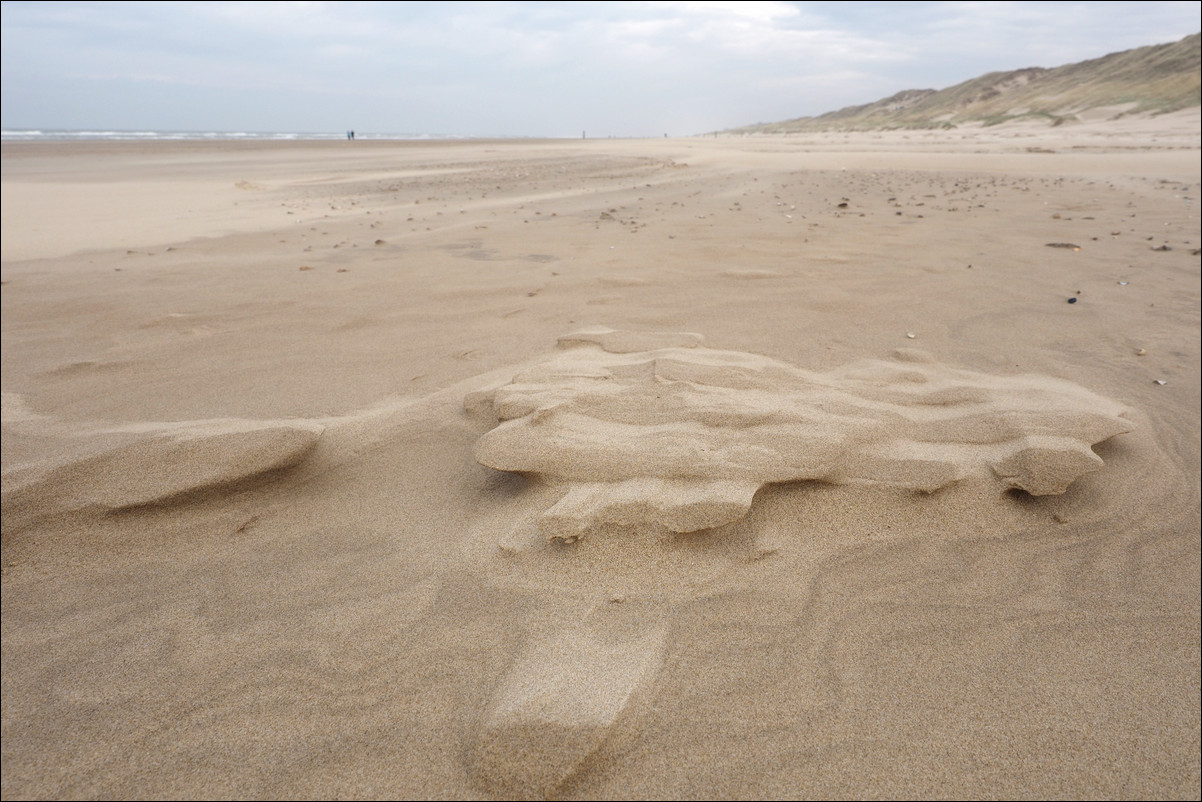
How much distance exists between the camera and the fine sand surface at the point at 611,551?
0.99m

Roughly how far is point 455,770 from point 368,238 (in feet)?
16.6

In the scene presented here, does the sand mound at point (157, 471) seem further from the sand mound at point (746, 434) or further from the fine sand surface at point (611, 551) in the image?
the sand mound at point (746, 434)

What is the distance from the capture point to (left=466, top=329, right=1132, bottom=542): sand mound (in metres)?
1.40

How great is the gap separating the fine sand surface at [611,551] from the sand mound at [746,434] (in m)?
0.01

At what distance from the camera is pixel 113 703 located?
3.64 feet

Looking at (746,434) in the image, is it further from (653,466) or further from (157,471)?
(157,471)

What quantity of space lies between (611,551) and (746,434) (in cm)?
50

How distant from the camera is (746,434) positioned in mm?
1560

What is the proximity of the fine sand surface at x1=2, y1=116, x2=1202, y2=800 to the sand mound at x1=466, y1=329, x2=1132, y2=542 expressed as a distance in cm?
1

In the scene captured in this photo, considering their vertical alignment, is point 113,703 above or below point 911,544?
below

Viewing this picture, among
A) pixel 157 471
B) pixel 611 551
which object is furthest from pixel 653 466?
pixel 157 471

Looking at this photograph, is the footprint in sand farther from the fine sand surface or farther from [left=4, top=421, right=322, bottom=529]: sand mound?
[left=4, top=421, right=322, bottom=529]: sand mound

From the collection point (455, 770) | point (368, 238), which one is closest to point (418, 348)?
point (455, 770)

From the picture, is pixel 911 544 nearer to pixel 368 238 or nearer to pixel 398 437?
pixel 398 437
